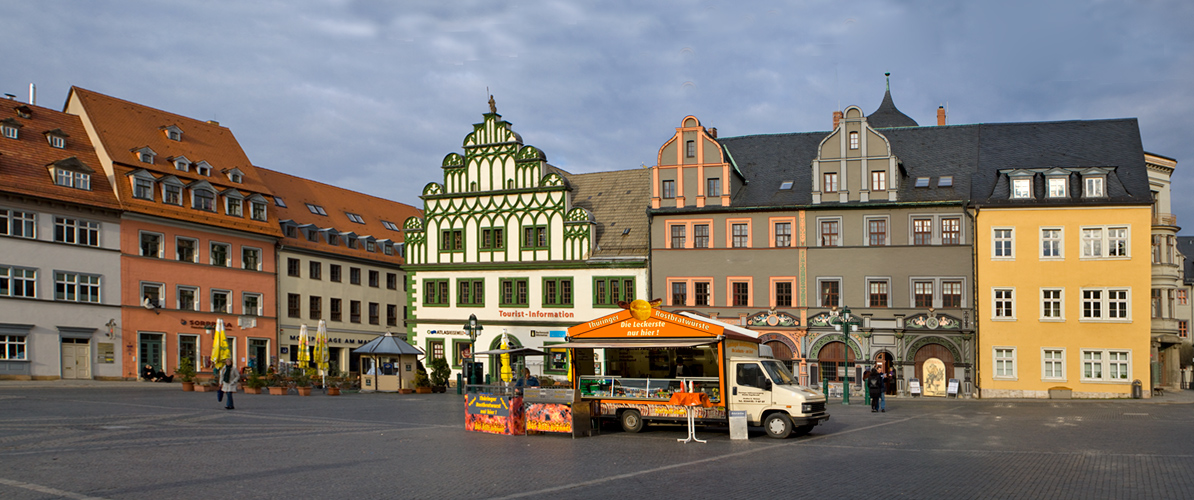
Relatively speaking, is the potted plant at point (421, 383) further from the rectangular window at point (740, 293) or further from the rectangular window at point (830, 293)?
the rectangular window at point (830, 293)

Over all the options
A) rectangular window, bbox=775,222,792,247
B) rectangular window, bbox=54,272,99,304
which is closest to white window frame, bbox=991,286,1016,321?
rectangular window, bbox=775,222,792,247

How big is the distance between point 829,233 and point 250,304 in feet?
113

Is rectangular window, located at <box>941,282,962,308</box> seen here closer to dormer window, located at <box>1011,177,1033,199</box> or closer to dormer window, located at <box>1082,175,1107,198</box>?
dormer window, located at <box>1011,177,1033,199</box>

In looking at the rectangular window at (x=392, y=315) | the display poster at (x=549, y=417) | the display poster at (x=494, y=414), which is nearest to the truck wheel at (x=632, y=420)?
the display poster at (x=549, y=417)

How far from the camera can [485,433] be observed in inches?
890

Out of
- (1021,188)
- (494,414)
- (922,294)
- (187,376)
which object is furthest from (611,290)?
(494,414)

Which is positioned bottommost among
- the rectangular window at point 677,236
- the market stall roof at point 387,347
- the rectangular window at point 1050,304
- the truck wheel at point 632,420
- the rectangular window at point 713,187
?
the truck wheel at point 632,420

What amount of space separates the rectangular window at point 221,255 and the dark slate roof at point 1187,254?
227 ft

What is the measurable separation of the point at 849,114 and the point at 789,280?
836 centimetres

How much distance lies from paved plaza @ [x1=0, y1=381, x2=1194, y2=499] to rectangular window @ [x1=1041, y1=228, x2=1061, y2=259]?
17011 mm

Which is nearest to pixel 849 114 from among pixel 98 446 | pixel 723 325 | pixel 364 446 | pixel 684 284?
pixel 684 284

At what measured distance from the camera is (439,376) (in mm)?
46625

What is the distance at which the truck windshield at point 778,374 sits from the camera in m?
22.7

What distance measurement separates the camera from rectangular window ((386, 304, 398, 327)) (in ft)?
232
